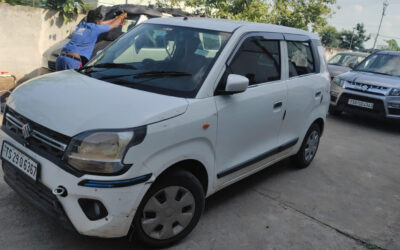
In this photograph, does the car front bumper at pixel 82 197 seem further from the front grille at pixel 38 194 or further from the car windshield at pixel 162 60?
the car windshield at pixel 162 60

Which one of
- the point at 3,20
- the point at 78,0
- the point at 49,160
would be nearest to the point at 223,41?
the point at 49,160

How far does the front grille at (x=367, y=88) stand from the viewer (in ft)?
25.9

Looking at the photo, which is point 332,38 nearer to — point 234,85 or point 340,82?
point 340,82

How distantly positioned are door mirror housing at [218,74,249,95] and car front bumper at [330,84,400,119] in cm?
596

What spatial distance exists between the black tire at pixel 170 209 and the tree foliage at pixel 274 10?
10230mm

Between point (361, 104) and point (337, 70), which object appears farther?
point (337, 70)

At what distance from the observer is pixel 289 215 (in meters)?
3.72

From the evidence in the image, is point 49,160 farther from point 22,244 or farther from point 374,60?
point 374,60

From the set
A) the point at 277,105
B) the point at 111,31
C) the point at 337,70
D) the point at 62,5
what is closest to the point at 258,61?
the point at 277,105

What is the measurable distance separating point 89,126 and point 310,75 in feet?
9.95

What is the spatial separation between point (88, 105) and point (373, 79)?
727 centimetres

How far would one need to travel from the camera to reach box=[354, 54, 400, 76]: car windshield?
853 cm

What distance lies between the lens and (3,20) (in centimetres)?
784

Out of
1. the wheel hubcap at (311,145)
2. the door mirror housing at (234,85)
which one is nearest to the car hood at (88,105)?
the door mirror housing at (234,85)
